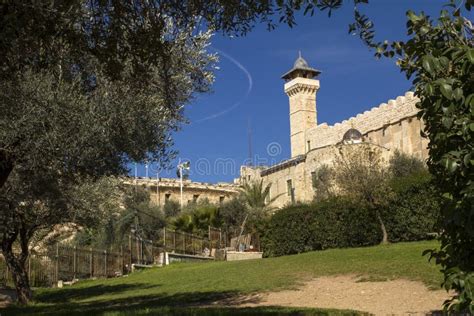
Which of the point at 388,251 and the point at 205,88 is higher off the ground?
the point at 205,88

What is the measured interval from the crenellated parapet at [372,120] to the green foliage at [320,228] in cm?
1938

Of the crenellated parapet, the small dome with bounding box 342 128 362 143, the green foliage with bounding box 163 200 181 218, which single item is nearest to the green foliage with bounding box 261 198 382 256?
the small dome with bounding box 342 128 362 143

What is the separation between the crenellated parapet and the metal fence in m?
20.8

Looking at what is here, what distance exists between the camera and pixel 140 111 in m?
10.1

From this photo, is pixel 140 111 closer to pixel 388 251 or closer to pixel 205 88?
pixel 205 88

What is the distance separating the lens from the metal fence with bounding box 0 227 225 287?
2897 centimetres

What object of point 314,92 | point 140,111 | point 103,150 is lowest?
point 103,150

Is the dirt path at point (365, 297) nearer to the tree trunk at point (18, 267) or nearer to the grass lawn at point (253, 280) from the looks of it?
the grass lawn at point (253, 280)

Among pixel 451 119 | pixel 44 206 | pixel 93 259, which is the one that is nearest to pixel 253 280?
pixel 44 206

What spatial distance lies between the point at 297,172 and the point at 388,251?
38281 mm

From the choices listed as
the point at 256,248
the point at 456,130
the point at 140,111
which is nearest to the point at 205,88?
the point at 140,111

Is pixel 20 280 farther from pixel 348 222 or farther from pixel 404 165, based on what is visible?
pixel 404 165

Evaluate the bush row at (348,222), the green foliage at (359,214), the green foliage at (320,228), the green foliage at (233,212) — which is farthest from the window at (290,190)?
the green foliage at (359,214)

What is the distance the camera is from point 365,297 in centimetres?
1096
